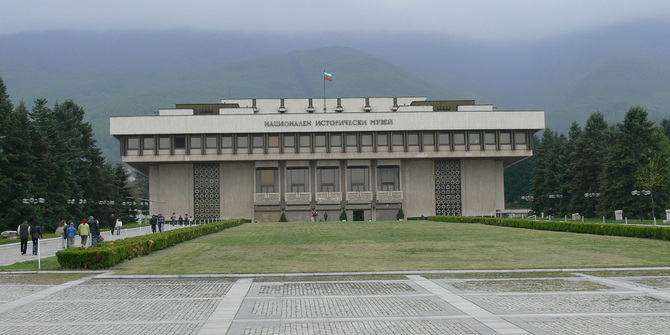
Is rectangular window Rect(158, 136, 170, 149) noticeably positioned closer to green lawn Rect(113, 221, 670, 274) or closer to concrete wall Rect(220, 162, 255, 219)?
concrete wall Rect(220, 162, 255, 219)

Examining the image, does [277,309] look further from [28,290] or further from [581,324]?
[28,290]

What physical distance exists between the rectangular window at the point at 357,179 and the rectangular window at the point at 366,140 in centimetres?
308

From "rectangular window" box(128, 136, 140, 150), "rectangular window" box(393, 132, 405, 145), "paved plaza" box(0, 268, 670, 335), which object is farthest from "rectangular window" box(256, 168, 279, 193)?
"paved plaza" box(0, 268, 670, 335)

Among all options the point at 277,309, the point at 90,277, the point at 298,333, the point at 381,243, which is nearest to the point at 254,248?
the point at 381,243

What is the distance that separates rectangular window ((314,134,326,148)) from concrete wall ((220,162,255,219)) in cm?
855

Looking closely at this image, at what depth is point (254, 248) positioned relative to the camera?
28.9m

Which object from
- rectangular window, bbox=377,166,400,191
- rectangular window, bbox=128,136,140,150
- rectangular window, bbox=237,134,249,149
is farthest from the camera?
rectangular window, bbox=377,166,400,191

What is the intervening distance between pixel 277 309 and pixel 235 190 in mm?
63407

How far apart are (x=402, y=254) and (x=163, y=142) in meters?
53.4

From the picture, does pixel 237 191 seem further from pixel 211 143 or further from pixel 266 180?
pixel 211 143

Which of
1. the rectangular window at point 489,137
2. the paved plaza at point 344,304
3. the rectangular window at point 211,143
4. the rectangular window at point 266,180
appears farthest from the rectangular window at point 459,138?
the paved plaza at point 344,304

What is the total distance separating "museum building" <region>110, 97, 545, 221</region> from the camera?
72938mm

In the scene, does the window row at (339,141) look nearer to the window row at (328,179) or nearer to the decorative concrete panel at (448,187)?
the decorative concrete panel at (448,187)

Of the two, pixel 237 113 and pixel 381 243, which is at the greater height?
pixel 237 113
